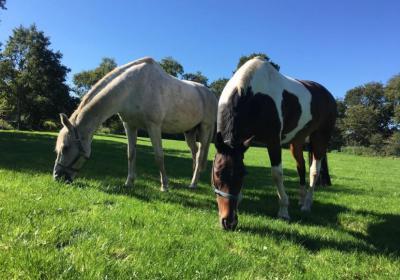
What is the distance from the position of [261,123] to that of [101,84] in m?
3.35

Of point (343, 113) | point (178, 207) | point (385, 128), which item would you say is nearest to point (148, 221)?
point (178, 207)

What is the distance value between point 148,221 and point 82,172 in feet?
14.6

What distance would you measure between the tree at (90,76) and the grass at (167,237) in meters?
82.2

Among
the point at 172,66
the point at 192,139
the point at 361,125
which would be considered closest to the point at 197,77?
the point at 172,66

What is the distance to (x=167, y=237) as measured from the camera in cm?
431

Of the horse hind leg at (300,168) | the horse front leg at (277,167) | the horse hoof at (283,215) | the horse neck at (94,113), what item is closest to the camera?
the horse front leg at (277,167)

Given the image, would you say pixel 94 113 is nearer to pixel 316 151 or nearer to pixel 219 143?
pixel 219 143

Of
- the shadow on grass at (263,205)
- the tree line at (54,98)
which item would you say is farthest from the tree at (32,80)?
the shadow on grass at (263,205)

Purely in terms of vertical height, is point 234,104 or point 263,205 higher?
Answer: point 234,104

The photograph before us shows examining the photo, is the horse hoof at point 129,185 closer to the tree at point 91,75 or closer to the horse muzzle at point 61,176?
the horse muzzle at point 61,176

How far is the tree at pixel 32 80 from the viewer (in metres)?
55.7

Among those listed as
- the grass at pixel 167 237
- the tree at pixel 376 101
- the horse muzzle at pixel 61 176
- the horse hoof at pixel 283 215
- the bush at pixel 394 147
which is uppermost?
the tree at pixel 376 101

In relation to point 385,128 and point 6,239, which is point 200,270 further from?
point 385,128

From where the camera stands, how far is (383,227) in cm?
638
